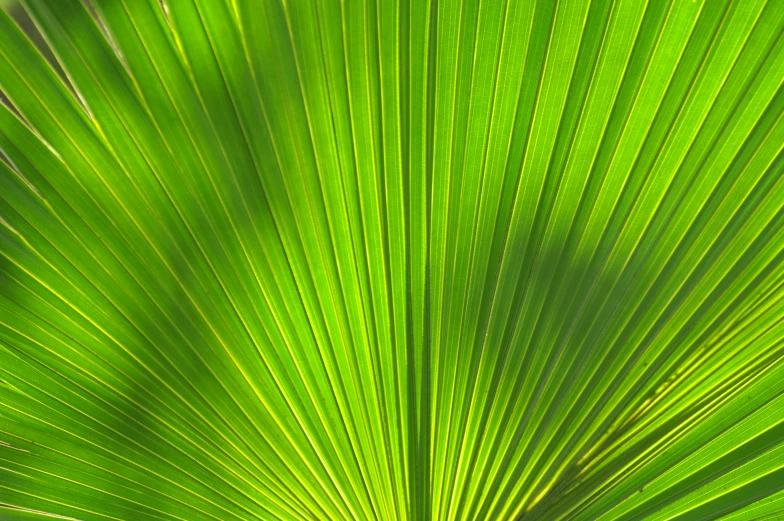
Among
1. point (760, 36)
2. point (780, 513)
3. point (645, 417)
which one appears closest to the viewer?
point (760, 36)

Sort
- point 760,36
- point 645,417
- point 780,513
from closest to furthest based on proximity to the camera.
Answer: point 760,36, point 780,513, point 645,417

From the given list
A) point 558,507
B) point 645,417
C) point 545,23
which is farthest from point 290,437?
point 545,23

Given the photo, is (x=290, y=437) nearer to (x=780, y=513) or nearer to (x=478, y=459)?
(x=478, y=459)

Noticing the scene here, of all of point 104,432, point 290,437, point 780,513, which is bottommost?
point 104,432

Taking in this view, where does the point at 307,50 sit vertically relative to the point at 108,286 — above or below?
above

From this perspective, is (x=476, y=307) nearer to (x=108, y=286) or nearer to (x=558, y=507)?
(x=558, y=507)

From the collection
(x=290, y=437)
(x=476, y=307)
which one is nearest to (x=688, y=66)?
(x=476, y=307)

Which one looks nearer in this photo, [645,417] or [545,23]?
[545,23]
